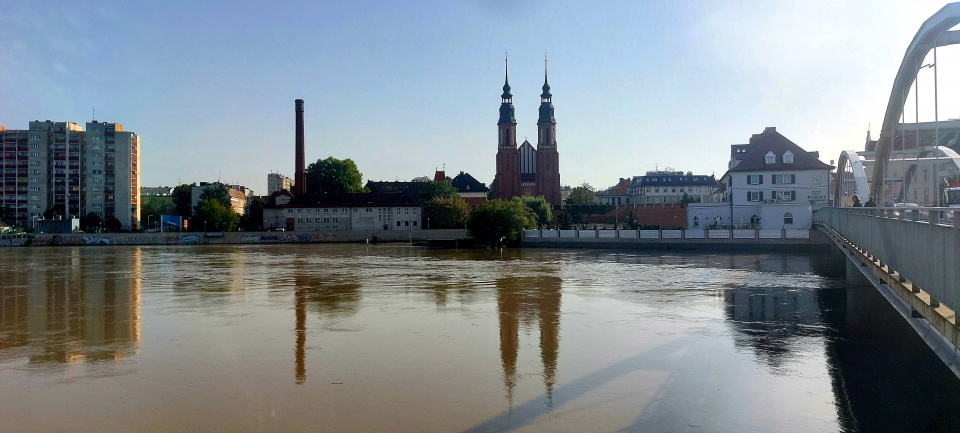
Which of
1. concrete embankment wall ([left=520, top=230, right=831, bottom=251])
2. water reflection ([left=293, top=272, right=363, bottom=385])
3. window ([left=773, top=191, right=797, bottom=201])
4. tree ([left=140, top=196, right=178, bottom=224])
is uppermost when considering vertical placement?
tree ([left=140, top=196, right=178, bottom=224])

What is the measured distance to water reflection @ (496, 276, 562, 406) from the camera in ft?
45.0

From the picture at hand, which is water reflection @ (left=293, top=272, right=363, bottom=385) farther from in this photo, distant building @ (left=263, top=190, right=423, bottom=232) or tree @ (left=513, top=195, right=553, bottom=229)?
distant building @ (left=263, top=190, right=423, bottom=232)

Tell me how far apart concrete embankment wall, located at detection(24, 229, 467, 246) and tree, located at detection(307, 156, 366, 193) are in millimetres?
20274

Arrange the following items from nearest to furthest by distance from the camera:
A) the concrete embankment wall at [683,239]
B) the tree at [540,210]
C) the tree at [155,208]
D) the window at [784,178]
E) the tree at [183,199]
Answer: the concrete embankment wall at [683,239] → the window at [784,178] → the tree at [540,210] → the tree at [183,199] → the tree at [155,208]

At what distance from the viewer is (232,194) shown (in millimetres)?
142875

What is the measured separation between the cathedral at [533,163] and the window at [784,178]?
4945cm

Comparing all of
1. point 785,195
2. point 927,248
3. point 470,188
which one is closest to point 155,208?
point 470,188

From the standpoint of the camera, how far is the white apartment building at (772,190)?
65.4m

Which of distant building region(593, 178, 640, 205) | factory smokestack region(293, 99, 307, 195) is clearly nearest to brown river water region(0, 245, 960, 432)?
factory smokestack region(293, 99, 307, 195)

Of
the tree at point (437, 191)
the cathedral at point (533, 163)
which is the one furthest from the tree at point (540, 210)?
the cathedral at point (533, 163)

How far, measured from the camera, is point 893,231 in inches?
537

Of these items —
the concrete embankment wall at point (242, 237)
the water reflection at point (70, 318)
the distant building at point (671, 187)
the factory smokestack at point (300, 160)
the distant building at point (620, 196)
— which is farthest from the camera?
the distant building at point (620, 196)

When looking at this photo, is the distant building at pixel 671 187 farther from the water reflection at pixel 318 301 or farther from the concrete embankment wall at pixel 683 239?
the water reflection at pixel 318 301

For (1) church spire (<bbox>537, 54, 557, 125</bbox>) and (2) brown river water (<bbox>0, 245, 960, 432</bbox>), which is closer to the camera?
(2) brown river water (<bbox>0, 245, 960, 432</bbox>)
